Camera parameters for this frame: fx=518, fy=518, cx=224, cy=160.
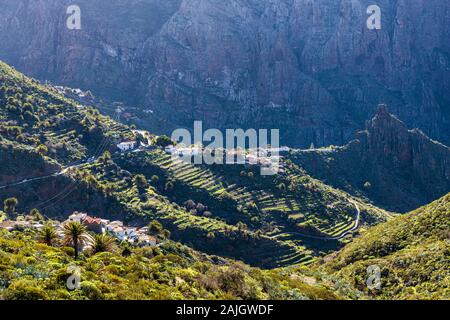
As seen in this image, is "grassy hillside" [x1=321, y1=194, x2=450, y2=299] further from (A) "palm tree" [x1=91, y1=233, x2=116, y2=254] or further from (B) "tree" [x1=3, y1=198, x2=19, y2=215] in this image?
(B) "tree" [x1=3, y1=198, x2=19, y2=215]

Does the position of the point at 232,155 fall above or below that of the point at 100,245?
above

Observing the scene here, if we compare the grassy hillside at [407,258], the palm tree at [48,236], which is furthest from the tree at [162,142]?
the palm tree at [48,236]

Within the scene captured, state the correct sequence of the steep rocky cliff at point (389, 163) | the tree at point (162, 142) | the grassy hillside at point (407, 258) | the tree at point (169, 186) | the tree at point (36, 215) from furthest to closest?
the steep rocky cliff at point (389, 163) < the tree at point (162, 142) < the tree at point (169, 186) < the tree at point (36, 215) < the grassy hillside at point (407, 258)

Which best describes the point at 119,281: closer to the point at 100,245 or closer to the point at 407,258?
the point at 100,245

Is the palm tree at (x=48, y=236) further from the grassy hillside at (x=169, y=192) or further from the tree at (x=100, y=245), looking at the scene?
the grassy hillside at (x=169, y=192)

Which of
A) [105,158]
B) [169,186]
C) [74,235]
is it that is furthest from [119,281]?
[105,158]
